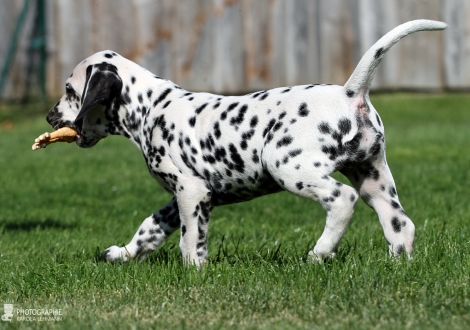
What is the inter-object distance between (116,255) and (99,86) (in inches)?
46.6

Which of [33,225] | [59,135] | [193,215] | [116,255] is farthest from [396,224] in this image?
[33,225]

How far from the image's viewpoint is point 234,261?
5.36 meters

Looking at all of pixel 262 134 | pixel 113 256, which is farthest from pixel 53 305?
pixel 262 134

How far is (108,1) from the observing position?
14.4 meters

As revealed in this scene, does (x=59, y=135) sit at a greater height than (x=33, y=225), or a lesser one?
greater

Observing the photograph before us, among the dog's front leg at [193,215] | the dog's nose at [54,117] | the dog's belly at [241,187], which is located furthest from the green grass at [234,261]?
the dog's nose at [54,117]

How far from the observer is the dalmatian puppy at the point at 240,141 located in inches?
183

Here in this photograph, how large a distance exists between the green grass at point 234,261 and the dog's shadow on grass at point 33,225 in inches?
0.4

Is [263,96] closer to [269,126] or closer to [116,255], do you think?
[269,126]

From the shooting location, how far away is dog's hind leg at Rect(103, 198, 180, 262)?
217 inches

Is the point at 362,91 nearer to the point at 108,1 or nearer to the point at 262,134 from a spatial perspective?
the point at 262,134

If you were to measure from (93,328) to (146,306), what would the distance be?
45 cm

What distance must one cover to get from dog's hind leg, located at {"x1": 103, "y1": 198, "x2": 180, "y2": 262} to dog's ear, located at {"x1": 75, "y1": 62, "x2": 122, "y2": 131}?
0.86 meters

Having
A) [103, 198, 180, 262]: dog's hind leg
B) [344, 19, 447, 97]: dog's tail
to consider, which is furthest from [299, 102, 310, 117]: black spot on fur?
[103, 198, 180, 262]: dog's hind leg
